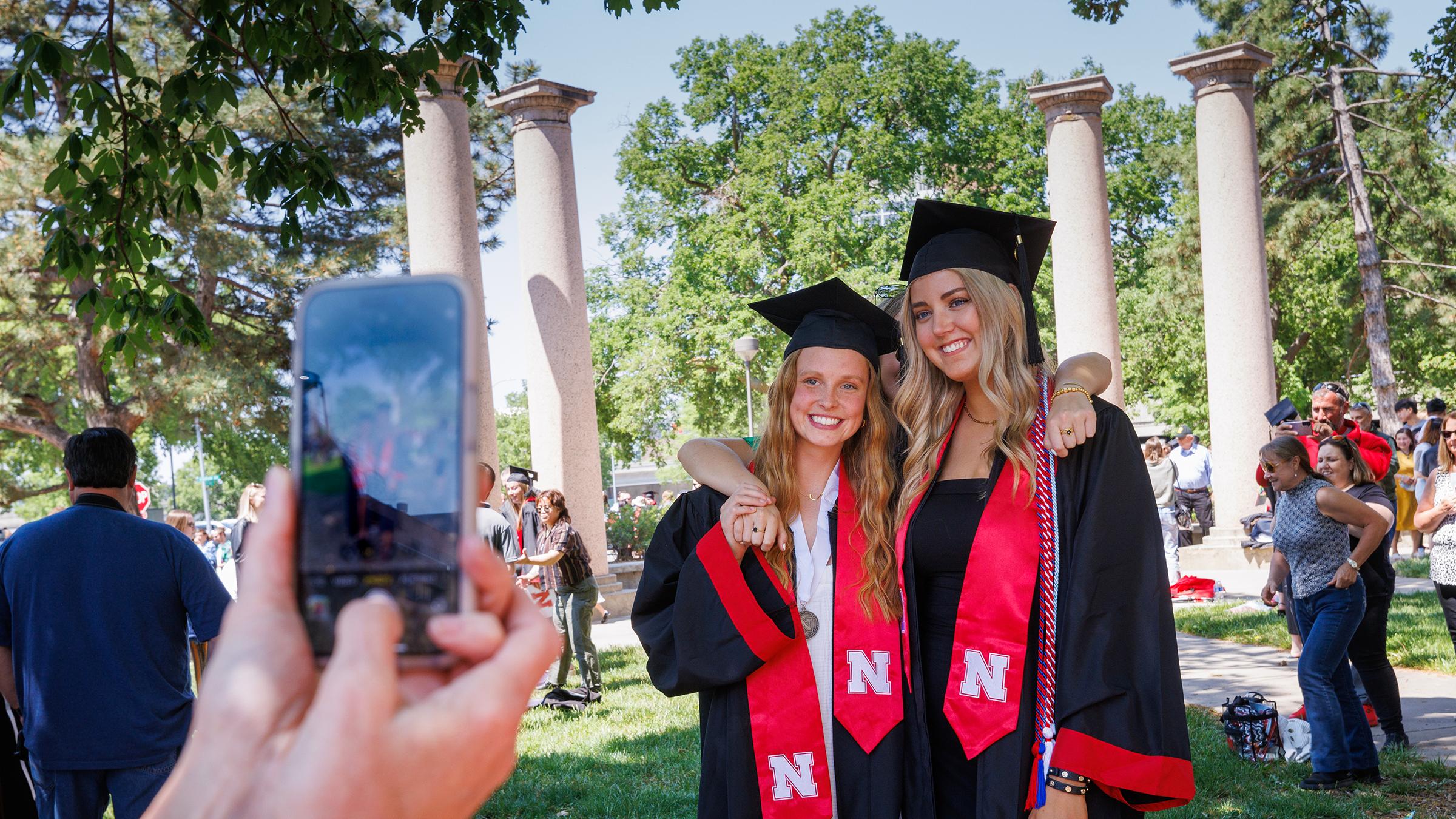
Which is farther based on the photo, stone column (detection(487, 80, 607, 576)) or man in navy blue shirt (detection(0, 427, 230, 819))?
stone column (detection(487, 80, 607, 576))

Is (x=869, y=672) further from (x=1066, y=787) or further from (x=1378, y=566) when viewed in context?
(x=1378, y=566)

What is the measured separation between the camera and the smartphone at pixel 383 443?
733mm

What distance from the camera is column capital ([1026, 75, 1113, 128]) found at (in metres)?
15.1

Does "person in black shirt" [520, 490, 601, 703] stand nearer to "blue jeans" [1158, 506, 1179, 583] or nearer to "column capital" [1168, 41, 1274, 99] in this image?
"blue jeans" [1158, 506, 1179, 583]

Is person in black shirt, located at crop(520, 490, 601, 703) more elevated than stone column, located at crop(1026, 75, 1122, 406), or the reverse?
stone column, located at crop(1026, 75, 1122, 406)

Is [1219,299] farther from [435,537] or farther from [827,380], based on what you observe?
[435,537]

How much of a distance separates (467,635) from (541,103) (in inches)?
540

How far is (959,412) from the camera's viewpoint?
132 inches

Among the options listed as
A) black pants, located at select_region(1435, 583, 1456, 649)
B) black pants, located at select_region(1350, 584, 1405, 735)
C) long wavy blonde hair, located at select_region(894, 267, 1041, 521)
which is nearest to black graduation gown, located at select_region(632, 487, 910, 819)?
long wavy blonde hair, located at select_region(894, 267, 1041, 521)

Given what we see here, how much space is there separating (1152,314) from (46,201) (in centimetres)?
2702

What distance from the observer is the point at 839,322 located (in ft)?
11.4

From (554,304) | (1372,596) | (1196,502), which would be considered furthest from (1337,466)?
(1196,502)

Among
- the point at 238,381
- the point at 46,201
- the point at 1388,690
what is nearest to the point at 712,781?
the point at 1388,690

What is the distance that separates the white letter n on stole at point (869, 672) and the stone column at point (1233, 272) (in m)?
13.1
